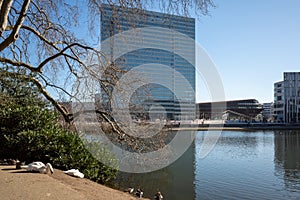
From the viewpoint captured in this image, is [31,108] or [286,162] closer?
[31,108]

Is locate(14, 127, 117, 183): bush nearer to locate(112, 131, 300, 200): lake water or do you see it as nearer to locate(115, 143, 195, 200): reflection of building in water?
locate(115, 143, 195, 200): reflection of building in water

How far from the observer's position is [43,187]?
17.8 ft

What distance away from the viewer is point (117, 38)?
6848 millimetres

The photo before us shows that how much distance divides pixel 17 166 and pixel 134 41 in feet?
12.5

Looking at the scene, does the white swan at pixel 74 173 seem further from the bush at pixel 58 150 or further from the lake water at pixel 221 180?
the lake water at pixel 221 180

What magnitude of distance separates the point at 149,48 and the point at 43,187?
433 centimetres

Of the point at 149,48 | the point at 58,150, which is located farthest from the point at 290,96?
the point at 58,150

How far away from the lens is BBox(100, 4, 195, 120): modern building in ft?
18.9

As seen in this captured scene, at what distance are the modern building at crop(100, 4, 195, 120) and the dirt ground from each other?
2887 millimetres

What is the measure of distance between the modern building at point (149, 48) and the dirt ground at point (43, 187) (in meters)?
2.89

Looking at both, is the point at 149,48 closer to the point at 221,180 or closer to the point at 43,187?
the point at 43,187

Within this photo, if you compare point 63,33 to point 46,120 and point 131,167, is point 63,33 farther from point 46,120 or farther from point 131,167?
point 131,167

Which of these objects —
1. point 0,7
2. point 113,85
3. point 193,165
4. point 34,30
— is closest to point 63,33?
point 34,30

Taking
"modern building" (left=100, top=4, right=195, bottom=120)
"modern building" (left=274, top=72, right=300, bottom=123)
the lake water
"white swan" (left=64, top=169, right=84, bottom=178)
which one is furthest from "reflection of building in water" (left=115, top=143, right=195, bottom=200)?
"modern building" (left=274, top=72, right=300, bottom=123)
